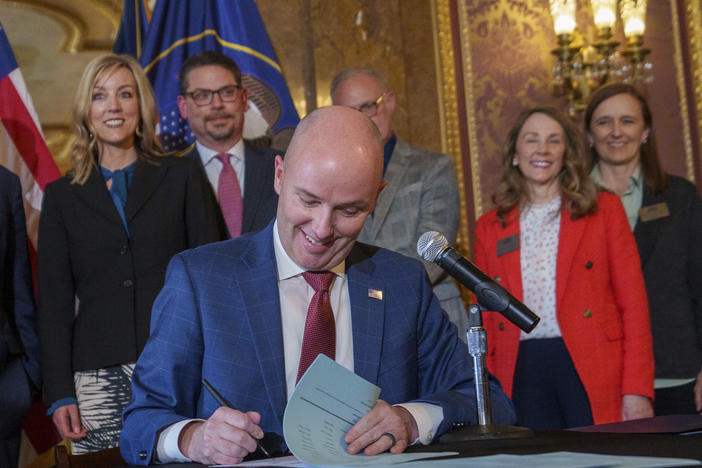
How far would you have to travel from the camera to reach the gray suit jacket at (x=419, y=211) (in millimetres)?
3773

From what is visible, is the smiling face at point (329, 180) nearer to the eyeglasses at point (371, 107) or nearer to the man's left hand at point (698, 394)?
the eyeglasses at point (371, 107)

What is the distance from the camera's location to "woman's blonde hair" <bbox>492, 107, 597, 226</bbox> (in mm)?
3717

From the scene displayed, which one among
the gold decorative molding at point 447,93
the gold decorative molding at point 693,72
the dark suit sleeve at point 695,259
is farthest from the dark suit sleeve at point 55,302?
the gold decorative molding at point 693,72

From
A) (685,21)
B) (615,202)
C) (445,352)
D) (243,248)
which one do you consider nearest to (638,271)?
(615,202)

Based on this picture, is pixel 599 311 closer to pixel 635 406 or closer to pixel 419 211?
pixel 635 406

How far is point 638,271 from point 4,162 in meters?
2.94

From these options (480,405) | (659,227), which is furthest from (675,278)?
(480,405)

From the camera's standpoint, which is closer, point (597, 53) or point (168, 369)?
point (168, 369)

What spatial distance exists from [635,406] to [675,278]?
2.41 feet

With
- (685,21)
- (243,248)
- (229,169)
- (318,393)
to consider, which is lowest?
(318,393)

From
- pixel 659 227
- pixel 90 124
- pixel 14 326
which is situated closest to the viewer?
pixel 14 326

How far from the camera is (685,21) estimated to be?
5797mm

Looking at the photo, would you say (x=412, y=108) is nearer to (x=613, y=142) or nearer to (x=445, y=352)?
(x=613, y=142)

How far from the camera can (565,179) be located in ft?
12.6
